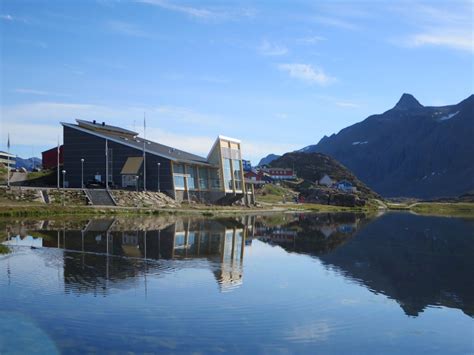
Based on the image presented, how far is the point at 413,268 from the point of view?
34375 mm

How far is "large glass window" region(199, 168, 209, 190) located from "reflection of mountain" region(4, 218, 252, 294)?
144ft

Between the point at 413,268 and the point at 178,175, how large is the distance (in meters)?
61.2

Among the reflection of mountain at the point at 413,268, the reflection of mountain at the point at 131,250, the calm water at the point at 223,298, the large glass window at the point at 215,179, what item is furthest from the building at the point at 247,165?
the calm water at the point at 223,298

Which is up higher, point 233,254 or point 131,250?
point 131,250

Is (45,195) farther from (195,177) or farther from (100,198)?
(195,177)

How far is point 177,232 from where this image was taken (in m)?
49.5

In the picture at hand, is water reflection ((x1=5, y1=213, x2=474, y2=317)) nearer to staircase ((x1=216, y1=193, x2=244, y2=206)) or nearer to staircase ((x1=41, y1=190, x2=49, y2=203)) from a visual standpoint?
staircase ((x1=41, y1=190, x2=49, y2=203))

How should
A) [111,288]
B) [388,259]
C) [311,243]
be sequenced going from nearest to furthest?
[111,288]
[388,259]
[311,243]

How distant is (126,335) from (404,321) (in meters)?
10.1

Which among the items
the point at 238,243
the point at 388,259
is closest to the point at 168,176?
the point at 238,243

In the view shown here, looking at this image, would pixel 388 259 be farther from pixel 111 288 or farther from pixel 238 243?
pixel 111 288

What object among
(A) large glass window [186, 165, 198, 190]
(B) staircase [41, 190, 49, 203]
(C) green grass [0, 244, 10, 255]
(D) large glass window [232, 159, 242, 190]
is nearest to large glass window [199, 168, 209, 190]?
(A) large glass window [186, 165, 198, 190]

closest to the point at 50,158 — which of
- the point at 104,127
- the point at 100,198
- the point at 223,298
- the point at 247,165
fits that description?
the point at 104,127

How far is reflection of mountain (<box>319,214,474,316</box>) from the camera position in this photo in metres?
25.2
